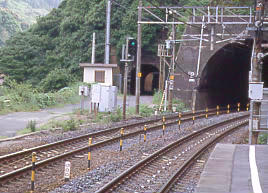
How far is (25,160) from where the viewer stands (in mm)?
12461

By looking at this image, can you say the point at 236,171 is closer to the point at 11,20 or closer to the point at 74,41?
the point at 74,41

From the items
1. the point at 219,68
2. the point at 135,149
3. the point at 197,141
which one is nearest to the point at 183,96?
the point at 219,68

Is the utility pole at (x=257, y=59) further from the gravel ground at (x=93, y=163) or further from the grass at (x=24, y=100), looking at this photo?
the grass at (x=24, y=100)

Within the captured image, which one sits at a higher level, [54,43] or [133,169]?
[54,43]

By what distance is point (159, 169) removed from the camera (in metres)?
12.6

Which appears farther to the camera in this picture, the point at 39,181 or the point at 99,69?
the point at 99,69

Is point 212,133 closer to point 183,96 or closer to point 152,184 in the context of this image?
point 152,184

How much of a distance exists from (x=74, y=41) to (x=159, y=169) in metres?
38.9

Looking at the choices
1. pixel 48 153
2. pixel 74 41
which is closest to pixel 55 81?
pixel 74 41

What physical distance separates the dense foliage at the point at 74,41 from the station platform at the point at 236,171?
37.0m

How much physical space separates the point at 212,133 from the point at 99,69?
1757cm

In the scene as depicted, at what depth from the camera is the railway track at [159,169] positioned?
1014 cm

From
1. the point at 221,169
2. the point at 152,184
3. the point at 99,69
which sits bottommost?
the point at 152,184

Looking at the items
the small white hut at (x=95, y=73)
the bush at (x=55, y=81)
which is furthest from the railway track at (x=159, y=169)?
the bush at (x=55, y=81)
